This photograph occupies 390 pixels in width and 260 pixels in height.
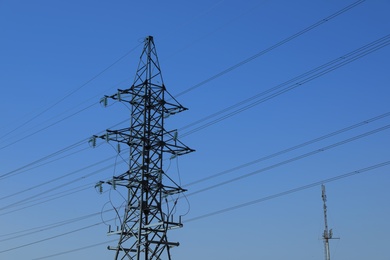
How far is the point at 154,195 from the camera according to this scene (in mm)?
34344

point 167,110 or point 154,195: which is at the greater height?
point 167,110

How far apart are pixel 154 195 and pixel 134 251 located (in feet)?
11.4

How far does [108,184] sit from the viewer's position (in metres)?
34.8

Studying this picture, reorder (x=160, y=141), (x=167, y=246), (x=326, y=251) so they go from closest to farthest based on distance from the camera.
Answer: (x=167, y=246), (x=160, y=141), (x=326, y=251)

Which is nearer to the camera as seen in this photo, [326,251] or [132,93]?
[132,93]

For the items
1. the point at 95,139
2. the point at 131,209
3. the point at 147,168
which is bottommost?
the point at 131,209

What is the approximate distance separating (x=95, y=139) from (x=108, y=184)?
146 inches

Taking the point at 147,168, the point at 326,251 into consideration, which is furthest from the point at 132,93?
the point at 326,251

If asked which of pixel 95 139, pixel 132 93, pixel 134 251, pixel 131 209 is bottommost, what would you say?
pixel 134 251

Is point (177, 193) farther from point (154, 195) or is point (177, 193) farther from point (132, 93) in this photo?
point (132, 93)

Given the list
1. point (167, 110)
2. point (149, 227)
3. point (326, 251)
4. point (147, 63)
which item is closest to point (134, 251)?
point (149, 227)

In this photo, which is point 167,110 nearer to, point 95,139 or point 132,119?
point 132,119

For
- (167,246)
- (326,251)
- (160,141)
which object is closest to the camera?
(167,246)

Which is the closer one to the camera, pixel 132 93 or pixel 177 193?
pixel 177 193
